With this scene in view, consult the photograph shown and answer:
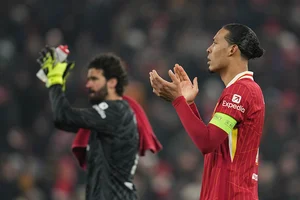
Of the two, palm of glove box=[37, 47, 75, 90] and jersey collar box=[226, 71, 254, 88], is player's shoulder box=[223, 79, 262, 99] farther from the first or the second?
palm of glove box=[37, 47, 75, 90]

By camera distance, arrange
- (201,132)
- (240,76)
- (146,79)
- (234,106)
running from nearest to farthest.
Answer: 1. (201,132)
2. (234,106)
3. (240,76)
4. (146,79)

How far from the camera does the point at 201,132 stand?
4.45m

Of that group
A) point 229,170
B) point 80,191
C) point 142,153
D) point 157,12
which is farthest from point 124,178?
point 157,12

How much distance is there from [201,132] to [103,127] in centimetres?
196

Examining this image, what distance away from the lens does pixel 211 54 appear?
15.8ft

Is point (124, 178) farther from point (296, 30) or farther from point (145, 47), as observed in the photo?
point (296, 30)

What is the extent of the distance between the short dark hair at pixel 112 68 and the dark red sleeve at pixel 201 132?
2161 mm

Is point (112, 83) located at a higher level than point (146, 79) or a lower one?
lower

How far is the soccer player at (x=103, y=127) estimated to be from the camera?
622cm

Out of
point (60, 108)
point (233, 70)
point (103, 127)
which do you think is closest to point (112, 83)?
point (103, 127)

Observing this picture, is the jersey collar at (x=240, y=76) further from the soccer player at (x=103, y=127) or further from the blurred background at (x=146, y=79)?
the blurred background at (x=146, y=79)

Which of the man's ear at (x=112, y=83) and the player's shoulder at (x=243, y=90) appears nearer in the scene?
the player's shoulder at (x=243, y=90)

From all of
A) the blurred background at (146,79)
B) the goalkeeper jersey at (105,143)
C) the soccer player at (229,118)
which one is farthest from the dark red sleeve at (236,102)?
the blurred background at (146,79)

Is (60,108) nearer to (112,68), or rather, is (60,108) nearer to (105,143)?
(105,143)
